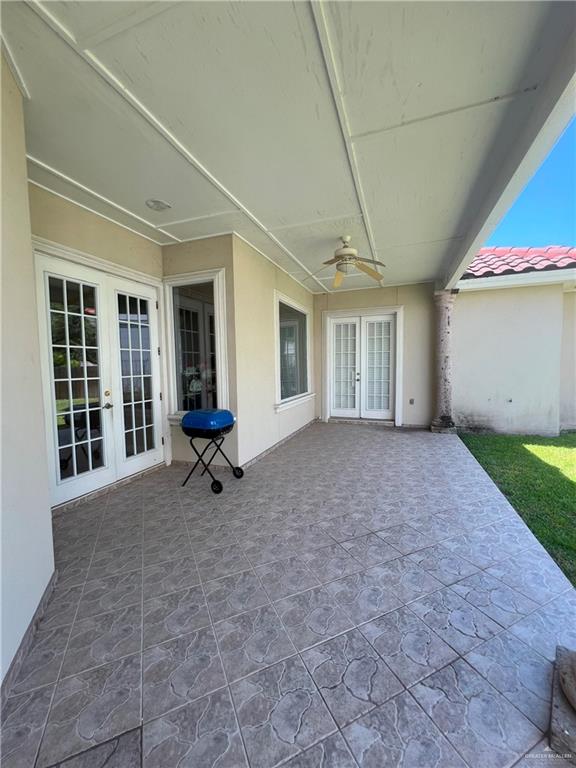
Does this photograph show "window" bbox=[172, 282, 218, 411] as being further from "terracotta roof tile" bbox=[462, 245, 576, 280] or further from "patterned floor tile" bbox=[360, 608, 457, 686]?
"terracotta roof tile" bbox=[462, 245, 576, 280]

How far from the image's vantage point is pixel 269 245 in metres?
3.91

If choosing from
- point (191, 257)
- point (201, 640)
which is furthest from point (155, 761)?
point (191, 257)

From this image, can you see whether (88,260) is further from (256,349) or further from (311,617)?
(311,617)

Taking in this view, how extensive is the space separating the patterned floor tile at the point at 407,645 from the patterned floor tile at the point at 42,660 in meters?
1.42

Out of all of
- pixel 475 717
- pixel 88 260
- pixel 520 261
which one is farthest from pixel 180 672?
pixel 520 261

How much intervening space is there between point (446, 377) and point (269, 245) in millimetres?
3843

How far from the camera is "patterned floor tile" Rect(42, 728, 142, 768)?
103 cm

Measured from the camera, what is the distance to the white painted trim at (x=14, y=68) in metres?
1.43

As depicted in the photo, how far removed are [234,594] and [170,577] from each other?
0.46 m

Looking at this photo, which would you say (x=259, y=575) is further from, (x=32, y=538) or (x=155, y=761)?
(x=32, y=538)

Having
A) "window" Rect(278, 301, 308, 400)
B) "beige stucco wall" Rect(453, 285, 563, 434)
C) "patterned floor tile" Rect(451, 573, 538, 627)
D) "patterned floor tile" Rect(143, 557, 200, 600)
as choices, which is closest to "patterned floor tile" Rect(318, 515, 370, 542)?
"patterned floor tile" Rect(451, 573, 538, 627)

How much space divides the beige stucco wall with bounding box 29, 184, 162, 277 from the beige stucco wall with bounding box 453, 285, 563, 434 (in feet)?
17.3

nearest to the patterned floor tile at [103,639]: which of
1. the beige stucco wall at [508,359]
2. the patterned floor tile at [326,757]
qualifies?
the patterned floor tile at [326,757]

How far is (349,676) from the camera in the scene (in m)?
1.31
